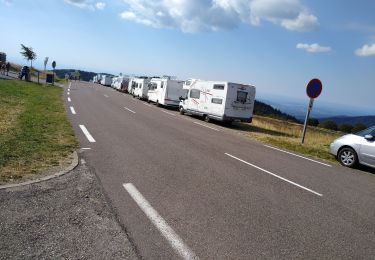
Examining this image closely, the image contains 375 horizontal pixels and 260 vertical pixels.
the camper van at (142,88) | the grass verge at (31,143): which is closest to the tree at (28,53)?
the camper van at (142,88)

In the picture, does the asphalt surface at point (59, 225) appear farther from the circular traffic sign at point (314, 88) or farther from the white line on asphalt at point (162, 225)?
the circular traffic sign at point (314, 88)

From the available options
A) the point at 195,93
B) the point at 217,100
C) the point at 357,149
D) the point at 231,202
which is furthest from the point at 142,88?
the point at 231,202

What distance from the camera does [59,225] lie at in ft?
16.4

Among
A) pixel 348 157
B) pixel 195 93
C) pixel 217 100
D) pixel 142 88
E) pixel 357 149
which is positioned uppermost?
pixel 195 93

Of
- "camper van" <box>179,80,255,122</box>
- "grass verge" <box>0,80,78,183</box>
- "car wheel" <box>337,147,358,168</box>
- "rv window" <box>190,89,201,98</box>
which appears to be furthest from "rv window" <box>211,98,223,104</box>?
"car wheel" <box>337,147,358,168</box>

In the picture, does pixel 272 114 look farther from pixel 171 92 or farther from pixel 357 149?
pixel 357 149

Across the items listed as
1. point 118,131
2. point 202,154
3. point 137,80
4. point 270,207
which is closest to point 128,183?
point 270,207

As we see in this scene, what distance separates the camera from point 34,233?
4.69 m

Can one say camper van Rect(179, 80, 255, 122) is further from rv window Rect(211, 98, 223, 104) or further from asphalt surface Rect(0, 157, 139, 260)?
asphalt surface Rect(0, 157, 139, 260)

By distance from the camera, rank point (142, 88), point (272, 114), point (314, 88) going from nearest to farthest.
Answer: point (314, 88) → point (142, 88) → point (272, 114)

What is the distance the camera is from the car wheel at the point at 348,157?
12328mm

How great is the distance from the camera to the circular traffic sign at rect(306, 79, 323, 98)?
54.9 ft

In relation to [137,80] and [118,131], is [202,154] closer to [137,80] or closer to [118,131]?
[118,131]

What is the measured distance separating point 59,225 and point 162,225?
1355 millimetres
